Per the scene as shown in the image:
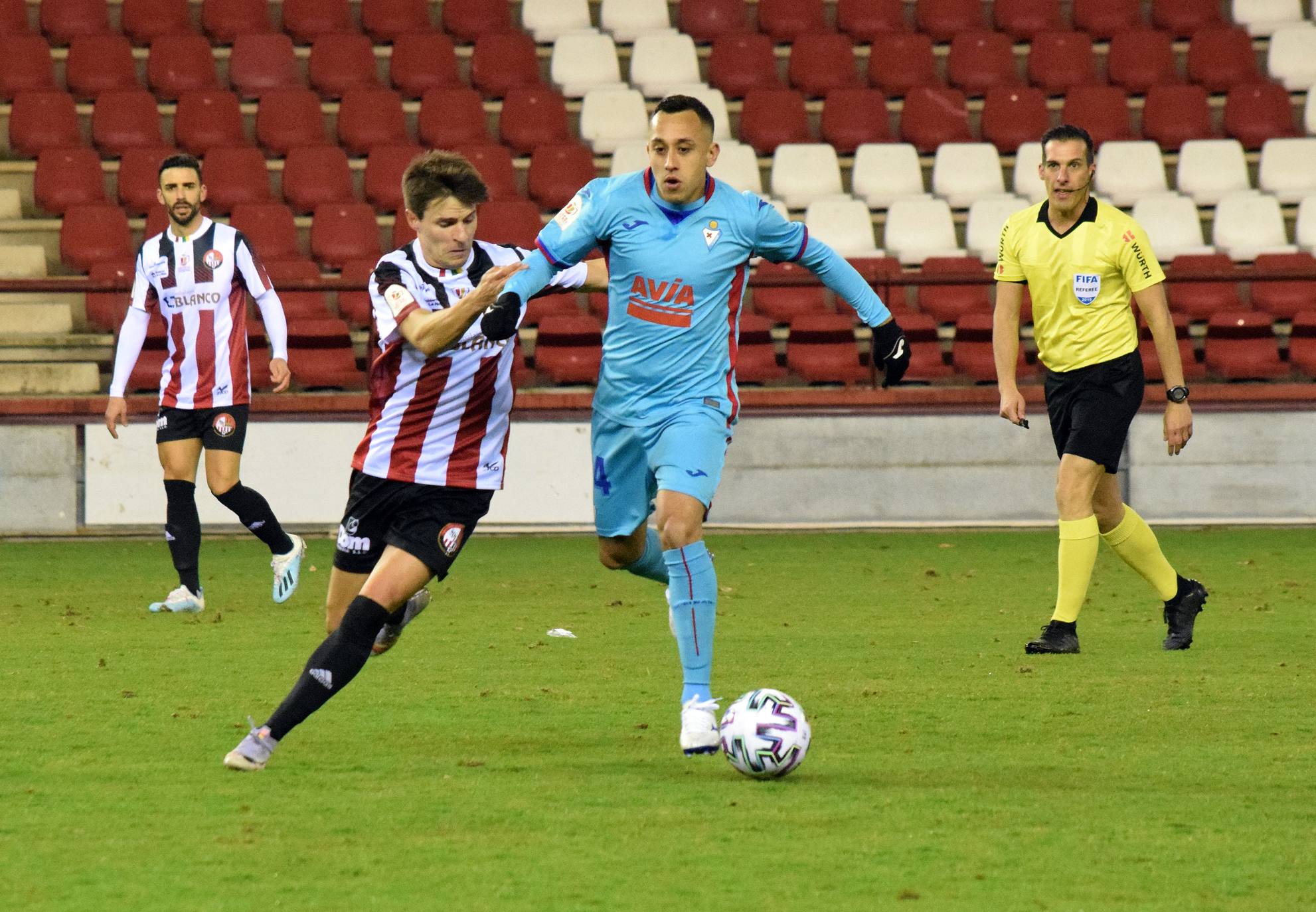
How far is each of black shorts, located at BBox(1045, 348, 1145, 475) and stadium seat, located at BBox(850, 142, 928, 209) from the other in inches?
358

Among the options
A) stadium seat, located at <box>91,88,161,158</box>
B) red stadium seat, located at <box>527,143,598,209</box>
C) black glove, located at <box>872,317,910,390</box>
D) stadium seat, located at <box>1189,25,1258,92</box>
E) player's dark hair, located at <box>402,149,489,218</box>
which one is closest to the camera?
player's dark hair, located at <box>402,149,489,218</box>

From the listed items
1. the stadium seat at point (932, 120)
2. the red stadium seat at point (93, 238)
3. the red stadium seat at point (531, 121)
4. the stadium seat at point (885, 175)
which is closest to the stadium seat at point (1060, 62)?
the stadium seat at point (932, 120)

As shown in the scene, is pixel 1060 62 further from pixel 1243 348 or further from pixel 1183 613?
pixel 1183 613

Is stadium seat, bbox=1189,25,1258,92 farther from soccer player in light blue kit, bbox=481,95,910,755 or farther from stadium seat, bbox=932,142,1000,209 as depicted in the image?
soccer player in light blue kit, bbox=481,95,910,755

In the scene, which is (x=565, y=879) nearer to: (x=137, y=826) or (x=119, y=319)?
(x=137, y=826)

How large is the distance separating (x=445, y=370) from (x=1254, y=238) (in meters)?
12.1

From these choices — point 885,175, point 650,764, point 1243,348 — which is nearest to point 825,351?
point 885,175

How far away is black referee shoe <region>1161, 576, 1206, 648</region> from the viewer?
291 inches

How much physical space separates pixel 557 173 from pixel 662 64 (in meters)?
2.04

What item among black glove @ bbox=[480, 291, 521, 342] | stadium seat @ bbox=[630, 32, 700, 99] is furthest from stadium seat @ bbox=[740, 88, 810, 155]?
black glove @ bbox=[480, 291, 521, 342]

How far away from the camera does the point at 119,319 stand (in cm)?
1304

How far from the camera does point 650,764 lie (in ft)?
16.6

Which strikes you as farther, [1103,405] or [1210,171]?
[1210,171]

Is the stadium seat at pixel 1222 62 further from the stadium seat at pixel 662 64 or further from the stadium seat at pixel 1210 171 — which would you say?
the stadium seat at pixel 662 64
